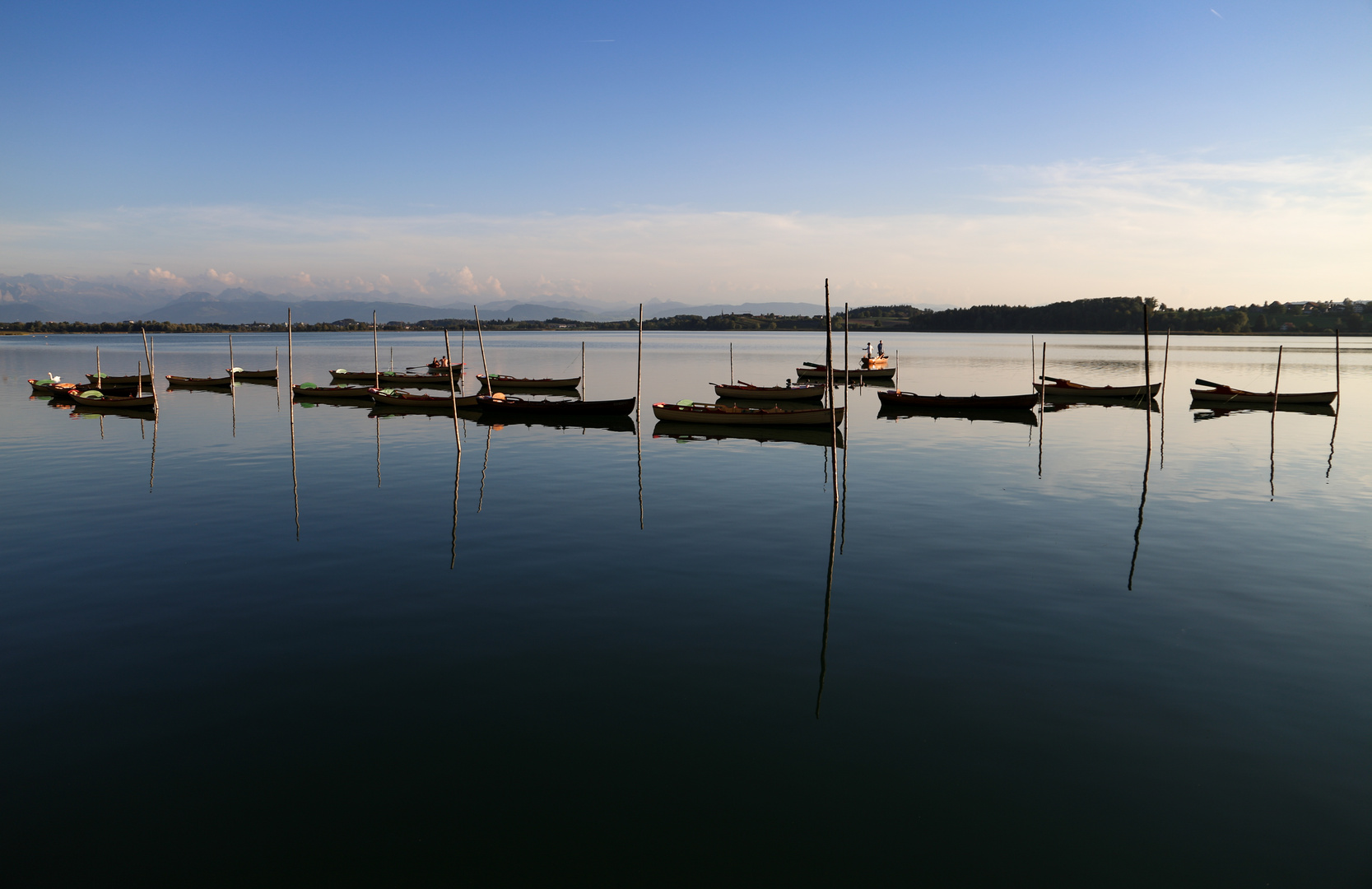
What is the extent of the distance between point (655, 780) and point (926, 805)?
2832 millimetres

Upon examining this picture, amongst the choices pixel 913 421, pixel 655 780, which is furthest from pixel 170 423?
pixel 655 780

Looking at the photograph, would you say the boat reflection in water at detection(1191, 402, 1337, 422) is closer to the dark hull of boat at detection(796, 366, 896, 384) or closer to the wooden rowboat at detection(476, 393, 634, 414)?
the dark hull of boat at detection(796, 366, 896, 384)

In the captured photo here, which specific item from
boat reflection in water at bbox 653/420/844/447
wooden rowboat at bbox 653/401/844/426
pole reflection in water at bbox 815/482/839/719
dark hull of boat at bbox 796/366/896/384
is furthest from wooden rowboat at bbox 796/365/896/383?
pole reflection in water at bbox 815/482/839/719

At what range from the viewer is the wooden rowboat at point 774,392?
51.5m

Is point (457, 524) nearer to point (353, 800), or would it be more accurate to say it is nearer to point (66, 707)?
point (66, 707)

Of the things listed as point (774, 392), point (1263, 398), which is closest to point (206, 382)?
Answer: point (774, 392)

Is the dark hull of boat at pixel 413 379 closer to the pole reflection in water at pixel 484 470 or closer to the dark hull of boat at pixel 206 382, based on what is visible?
the dark hull of boat at pixel 206 382

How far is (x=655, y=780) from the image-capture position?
8.27 m

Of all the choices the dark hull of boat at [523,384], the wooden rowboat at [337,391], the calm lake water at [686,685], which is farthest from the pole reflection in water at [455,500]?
the dark hull of boat at [523,384]

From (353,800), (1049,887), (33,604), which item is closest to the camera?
(1049,887)

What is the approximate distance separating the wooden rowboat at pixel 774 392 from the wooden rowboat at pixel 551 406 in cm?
1160

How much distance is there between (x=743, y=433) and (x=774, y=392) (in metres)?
15.3

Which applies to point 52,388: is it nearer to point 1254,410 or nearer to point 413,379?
point 413,379

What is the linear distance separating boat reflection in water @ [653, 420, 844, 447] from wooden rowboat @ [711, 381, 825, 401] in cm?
1200
